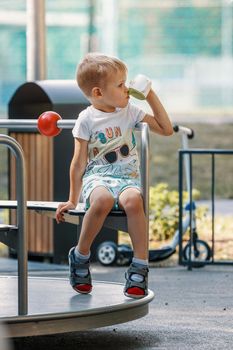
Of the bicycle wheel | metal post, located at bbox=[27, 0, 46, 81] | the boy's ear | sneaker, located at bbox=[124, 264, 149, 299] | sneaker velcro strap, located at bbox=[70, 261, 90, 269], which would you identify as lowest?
the bicycle wheel

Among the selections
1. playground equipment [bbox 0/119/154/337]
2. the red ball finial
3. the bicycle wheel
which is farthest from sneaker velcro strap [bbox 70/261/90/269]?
the bicycle wheel

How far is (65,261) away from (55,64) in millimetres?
11830

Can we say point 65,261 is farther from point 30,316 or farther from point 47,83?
point 30,316

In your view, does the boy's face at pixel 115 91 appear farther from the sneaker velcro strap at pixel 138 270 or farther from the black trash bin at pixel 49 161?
the black trash bin at pixel 49 161

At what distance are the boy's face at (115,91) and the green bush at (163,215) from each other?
450cm

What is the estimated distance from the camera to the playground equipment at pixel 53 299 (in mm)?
5812

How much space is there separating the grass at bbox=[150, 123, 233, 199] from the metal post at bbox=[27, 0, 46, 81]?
5.51m

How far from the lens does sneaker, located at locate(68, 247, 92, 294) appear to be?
641cm

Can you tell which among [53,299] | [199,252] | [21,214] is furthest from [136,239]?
[199,252]

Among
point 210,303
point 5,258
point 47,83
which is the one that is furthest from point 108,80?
point 5,258

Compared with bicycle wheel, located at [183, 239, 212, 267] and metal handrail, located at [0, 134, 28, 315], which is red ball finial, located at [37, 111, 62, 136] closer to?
metal handrail, located at [0, 134, 28, 315]

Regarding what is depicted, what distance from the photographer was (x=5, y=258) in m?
10.2

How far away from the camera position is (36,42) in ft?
35.3

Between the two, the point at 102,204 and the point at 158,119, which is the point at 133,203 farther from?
the point at 158,119
